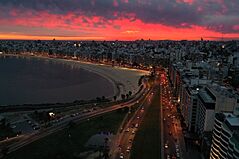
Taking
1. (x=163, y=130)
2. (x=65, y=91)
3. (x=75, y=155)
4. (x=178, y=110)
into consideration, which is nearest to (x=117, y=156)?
(x=75, y=155)

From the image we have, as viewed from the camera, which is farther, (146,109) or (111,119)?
(146,109)

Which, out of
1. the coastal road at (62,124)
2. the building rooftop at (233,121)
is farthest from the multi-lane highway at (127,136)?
the building rooftop at (233,121)

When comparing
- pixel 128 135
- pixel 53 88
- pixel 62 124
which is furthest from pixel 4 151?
pixel 53 88

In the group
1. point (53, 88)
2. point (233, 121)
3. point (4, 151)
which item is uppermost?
point (233, 121)

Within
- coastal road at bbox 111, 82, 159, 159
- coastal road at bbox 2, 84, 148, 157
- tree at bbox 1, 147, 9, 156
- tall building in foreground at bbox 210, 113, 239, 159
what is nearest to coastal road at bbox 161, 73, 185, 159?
coastal road at bbox 111, 82, 159, 159

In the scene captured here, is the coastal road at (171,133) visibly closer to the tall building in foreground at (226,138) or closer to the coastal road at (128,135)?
the coastal road at (128,135)

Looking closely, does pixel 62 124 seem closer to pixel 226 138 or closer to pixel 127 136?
pixel 127 136

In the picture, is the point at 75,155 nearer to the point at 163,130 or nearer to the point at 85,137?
the point at 85,137

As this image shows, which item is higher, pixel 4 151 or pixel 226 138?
pixel 226 138
